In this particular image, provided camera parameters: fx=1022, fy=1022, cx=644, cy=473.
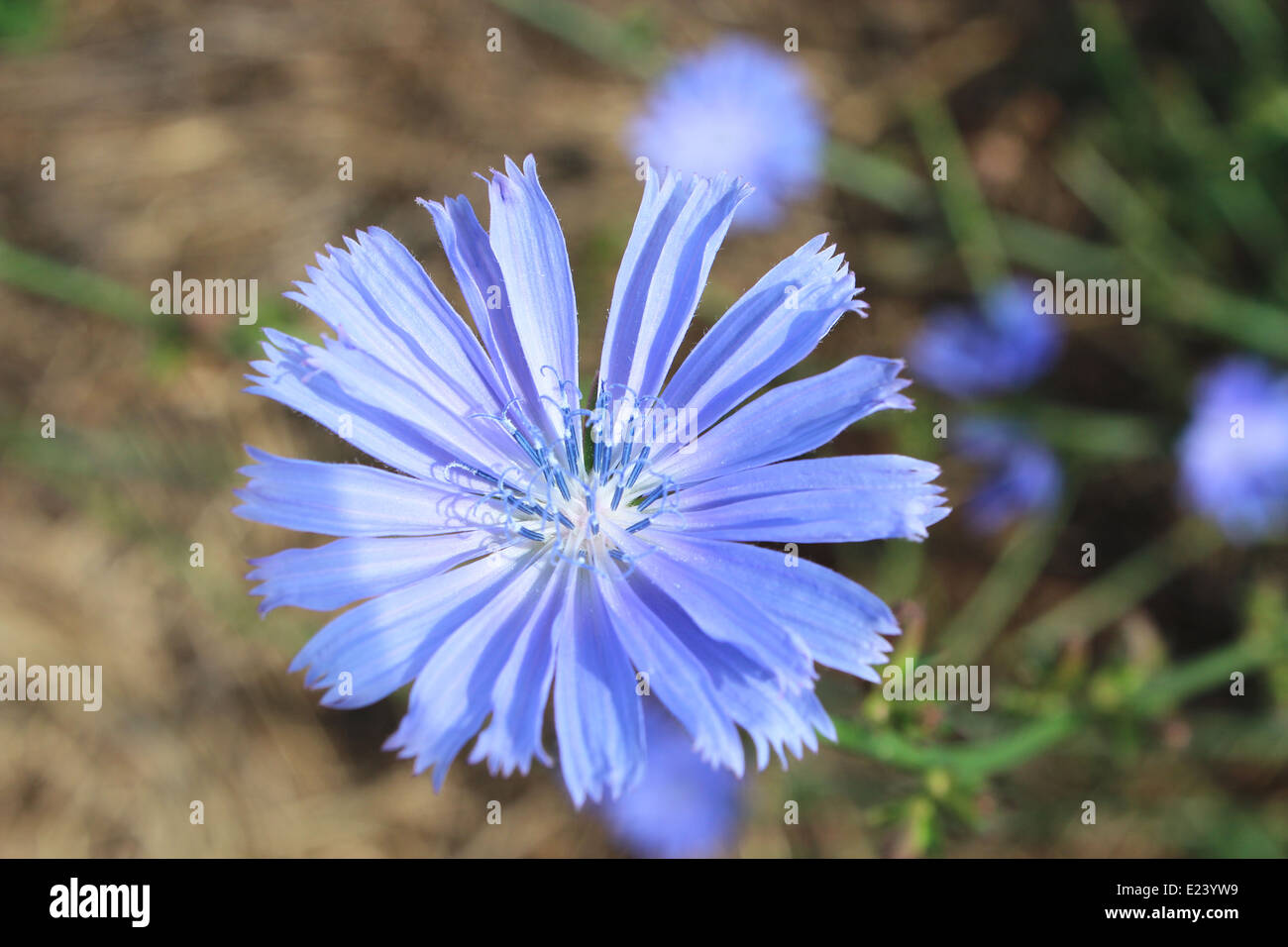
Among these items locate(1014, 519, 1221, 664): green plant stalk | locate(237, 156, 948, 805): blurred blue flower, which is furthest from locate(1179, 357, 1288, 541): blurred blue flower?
locate(237, 156, 948, 805): blurred blue flower

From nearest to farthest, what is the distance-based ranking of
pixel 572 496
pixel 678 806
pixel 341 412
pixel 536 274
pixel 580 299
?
1. pixel 341 412
2. pixel 536 274
3. pixel 572 496
4. pixel 678 806
5. pixel 580 299

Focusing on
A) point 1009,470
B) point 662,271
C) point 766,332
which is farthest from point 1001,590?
point 662,271

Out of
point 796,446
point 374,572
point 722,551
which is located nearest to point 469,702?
point 374,572

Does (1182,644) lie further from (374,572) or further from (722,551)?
(374,572)

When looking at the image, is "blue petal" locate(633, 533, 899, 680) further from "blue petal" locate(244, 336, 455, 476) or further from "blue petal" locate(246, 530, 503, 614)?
"blue petal" locate(244, 336, 455, 476)

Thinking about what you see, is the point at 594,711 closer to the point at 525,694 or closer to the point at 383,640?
the point at 525,694

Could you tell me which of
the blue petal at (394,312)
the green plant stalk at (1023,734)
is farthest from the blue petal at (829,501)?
the blue petal at (394,312)
